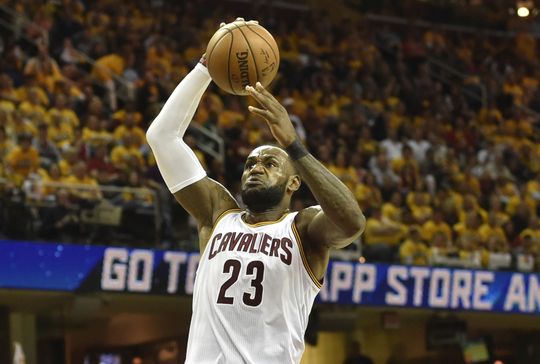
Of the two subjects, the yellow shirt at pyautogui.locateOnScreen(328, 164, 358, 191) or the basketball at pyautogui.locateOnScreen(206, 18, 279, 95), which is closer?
the basketball at pyautogui.locateOnScreen(206, 18, 279, 95)

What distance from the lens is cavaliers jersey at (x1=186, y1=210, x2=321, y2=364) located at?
4.52 meters

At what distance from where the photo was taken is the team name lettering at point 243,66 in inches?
196

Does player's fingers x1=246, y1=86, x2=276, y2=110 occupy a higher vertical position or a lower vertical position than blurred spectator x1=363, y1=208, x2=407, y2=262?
higher

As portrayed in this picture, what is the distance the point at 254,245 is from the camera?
4652mm

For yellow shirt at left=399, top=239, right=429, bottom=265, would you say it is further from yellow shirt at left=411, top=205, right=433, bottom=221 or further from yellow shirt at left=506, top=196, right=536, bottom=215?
yellow shirt at left=506, top=196, right=536, bottom=215

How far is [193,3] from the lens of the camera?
17047 mm

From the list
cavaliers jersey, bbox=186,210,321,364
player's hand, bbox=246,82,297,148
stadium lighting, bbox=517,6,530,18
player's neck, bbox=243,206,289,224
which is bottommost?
cavaliers jersey, bbox=186,210,321,364

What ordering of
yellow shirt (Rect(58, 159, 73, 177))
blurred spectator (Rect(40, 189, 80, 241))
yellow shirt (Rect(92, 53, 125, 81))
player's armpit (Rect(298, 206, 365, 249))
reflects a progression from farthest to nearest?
yellow shirt (Rect(92, 53, 125, 81)) < yellow shirt (Rect(58, 159, 73, 177)) < blurred spectator (Rect(40, 189, 80, 241)) < player's armpit (Rect(298, 206, 365, 249))

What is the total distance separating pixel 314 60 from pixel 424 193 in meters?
Result: 3.63

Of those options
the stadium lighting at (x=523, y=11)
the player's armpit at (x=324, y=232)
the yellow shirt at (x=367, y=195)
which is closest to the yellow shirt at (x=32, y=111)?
the yellow shirt at (x=367, y=195)

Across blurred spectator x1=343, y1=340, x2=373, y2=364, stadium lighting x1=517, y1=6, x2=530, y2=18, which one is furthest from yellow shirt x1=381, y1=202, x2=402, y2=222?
stadium lighting x1=517, y1=6, x2=530, y2=18

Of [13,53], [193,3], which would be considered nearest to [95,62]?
[13,53]

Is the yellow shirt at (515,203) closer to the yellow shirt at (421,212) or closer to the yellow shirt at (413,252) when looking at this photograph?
the yellow shirt at (421,212)

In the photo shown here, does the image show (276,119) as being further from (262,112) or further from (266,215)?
(266,215)
